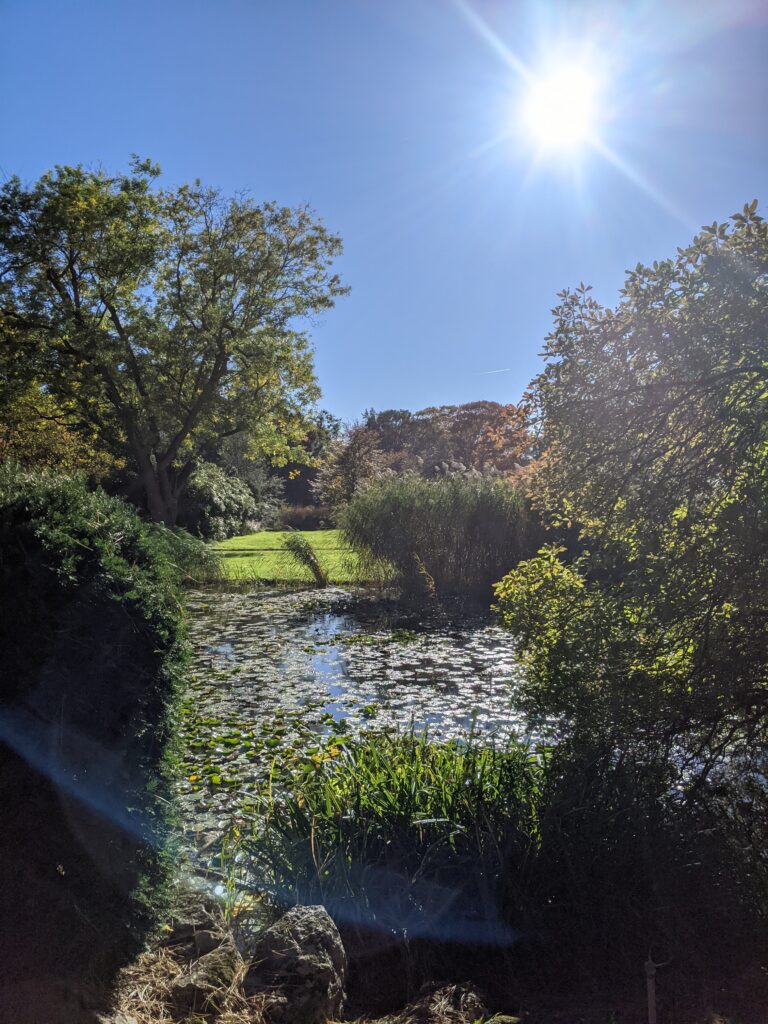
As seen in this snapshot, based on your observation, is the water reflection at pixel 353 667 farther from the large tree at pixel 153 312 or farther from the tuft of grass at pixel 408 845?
the large tree at pixel 153 312

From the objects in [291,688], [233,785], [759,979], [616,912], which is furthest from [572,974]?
[291,688]

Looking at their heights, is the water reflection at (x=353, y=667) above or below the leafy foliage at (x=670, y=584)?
below

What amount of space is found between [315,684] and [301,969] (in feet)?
17.8

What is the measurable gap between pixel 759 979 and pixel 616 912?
1.86 ft

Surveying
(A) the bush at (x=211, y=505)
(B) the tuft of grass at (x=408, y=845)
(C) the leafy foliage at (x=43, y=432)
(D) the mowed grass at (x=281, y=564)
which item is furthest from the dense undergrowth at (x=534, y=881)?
(A) the bush at (x=211, y=505)

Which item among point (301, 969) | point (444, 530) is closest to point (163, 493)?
point (444, 530)

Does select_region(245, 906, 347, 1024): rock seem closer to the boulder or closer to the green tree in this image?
the boulder

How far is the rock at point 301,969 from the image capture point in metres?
2.34

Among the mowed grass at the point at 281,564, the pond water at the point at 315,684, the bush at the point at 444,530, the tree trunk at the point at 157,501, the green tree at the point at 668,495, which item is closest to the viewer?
the green tree at the point at 668,495

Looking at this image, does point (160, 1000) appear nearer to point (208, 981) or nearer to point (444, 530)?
point (208, 981)

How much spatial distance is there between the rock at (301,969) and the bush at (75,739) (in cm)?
51

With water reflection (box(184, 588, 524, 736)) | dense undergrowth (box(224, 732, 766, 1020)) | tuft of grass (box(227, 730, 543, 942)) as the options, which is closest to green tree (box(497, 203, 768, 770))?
dense undergrowth (box(224, 732, 766, 1020))

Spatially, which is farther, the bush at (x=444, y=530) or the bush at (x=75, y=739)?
the bush at (x=444, y=530)

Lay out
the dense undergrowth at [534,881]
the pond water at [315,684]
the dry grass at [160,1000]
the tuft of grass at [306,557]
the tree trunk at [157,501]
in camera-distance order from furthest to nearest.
Result: the tree trunk at [157,501]
the tuft of grass at [306,557]
the pond water at [315,684]
the dense undergrowth at [534,881]
the dry grass at [160,1000]
